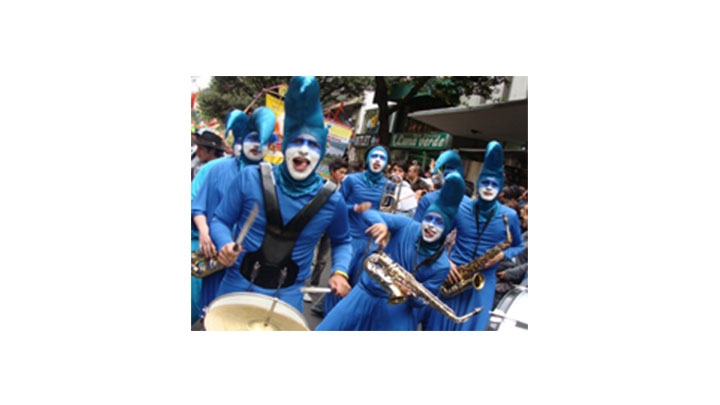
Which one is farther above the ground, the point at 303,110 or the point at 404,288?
the point at 303,110

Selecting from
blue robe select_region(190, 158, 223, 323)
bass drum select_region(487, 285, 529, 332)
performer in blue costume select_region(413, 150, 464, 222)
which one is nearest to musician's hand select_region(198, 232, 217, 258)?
blue robe select_region(190, 158, 223, 323)

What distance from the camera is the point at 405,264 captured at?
9.86 ft

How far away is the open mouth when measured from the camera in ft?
8.42

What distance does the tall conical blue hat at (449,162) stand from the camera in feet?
9.61

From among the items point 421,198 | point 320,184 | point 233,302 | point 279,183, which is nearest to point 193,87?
point 279,183

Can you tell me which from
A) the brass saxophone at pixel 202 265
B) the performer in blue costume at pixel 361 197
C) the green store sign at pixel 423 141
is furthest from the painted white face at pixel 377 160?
the brass saxophone at pixel 202 265

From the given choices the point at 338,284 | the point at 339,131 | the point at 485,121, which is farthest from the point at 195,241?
the point at 485,121

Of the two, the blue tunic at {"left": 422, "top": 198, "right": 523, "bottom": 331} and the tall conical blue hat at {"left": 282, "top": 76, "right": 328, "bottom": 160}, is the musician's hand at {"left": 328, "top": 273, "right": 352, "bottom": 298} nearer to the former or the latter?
the blue tunic at {"left": 422, "top": 198, "right": 523, "bottom": 331}

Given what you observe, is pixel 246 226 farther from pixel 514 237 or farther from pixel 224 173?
pixel 514 237

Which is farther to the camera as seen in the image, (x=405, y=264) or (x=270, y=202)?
(x=405, y=264)

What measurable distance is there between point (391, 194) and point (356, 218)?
364mm

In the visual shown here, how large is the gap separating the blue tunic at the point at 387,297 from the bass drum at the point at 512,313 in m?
0.51

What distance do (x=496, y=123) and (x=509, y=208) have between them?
2.17 ft

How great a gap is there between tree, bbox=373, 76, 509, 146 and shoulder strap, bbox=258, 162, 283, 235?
95cm
